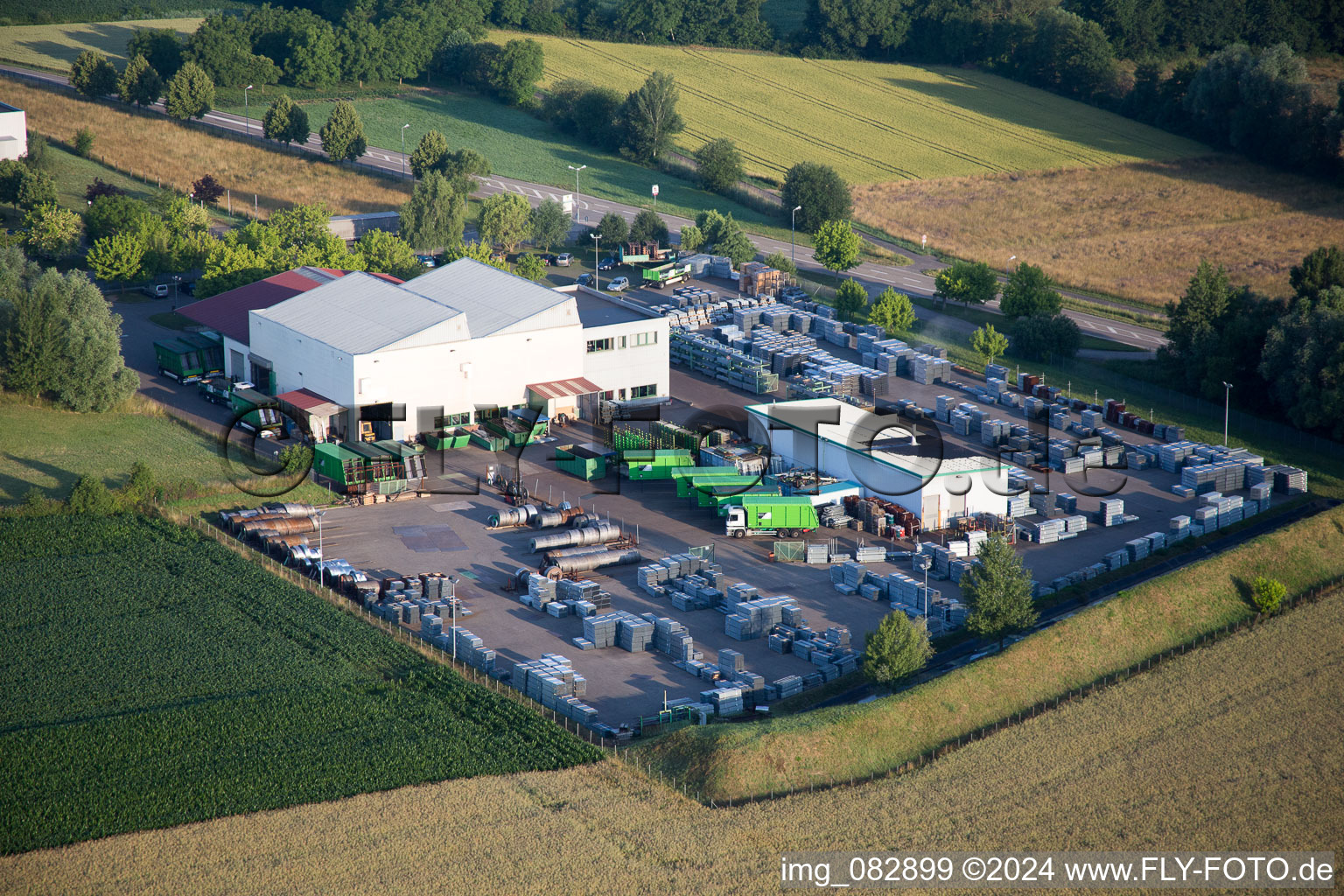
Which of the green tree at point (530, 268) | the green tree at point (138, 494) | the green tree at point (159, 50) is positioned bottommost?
the green tree at point (138, 494)

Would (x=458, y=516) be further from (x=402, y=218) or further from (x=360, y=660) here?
(x=402, y=218)

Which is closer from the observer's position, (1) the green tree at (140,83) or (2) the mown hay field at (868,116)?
(1) the green tree at (140,83)

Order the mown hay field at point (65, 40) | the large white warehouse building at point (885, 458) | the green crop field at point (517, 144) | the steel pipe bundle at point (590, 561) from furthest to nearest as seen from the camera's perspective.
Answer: the mown hay field at point (65, 40)
the green crop field at point (517, 144)
the large white warehouse building at point (885, 458)
the steel pipe bundle at point (590, 561)

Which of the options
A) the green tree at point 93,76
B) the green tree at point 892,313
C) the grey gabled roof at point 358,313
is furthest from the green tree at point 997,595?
the green tree at point 93,76

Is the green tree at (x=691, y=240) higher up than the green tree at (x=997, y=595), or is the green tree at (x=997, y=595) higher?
the green tree at (x=691, y=240)

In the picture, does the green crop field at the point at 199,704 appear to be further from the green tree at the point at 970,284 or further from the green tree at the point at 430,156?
the green tree at the point at 430,156

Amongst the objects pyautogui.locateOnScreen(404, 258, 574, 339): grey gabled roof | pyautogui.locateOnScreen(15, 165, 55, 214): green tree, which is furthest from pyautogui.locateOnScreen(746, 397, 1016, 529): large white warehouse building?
pyautogui.locateOnScreen(15, 165, 55, 214): green tree
